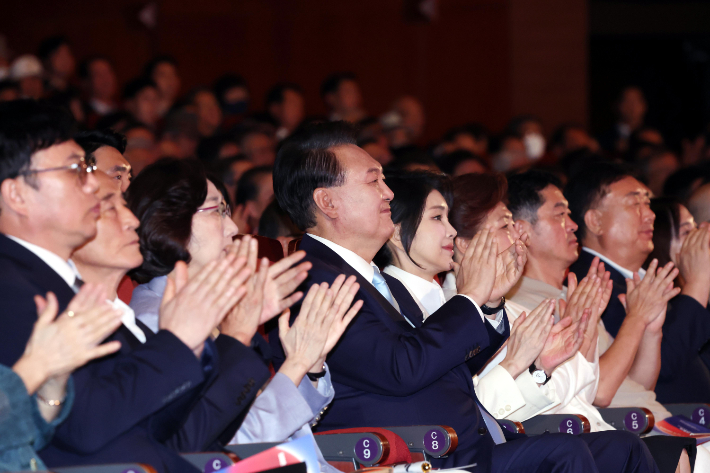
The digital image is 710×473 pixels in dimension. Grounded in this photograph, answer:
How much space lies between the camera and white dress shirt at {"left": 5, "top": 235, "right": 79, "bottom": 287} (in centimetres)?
167

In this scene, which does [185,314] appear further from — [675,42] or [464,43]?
[675,42]

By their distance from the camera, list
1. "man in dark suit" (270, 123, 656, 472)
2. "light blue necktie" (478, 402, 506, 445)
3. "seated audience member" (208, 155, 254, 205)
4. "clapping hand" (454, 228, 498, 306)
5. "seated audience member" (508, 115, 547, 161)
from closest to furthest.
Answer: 1. "man in dark suit" (270, 123, 656, 472)
2. "clapping hand" (454, 228, 498, 306)
3. "light blue necktie" (478, 402, 506, 445)
4. "seated audience member" (208, 155, 254, 205)
5. "seated audience member" (508, 115, 547, 161)

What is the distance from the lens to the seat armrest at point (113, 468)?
153cm

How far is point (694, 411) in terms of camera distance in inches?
117

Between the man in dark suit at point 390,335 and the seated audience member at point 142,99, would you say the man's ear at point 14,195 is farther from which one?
the seated audience member at point 142,99

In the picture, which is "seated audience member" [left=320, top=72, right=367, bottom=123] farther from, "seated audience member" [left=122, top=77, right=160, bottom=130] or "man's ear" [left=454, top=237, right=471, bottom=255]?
"man's ear" [left=454, top=237, right=471, bottom=255]

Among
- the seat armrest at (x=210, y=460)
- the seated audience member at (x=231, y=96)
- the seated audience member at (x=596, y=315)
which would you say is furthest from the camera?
the seated audience member at (x=231, y=96)

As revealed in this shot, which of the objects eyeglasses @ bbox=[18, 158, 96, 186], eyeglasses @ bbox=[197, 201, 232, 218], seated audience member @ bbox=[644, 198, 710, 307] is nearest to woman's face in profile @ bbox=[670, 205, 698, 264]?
seated audience member @ bbox=[644, 198, 710, 307]

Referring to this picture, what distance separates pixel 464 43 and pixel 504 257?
565cm

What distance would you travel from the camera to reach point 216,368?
5.67 feet

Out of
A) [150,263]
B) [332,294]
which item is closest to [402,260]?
[332,294]

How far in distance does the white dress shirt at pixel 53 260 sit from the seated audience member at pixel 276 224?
1556mm

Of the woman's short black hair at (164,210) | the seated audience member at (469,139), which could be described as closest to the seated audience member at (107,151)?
the woman's short black hair at (164,210)

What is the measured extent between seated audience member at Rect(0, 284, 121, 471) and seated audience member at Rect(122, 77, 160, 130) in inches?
160
